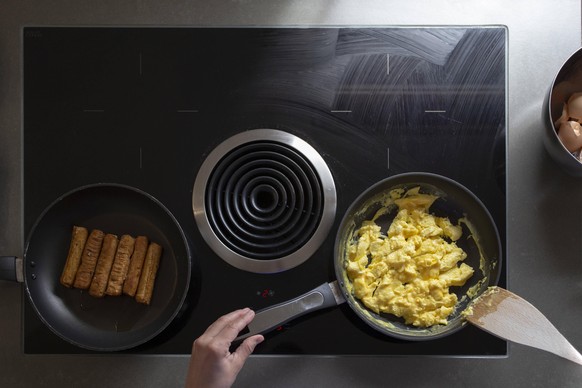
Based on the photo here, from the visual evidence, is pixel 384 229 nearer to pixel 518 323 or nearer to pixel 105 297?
pixel 518 323

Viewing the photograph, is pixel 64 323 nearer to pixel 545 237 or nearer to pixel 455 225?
pixel 455 225

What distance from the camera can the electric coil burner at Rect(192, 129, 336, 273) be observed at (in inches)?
44.8

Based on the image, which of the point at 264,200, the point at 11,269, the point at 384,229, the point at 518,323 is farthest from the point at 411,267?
the point at 11,269

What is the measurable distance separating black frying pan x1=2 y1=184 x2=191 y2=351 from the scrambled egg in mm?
381

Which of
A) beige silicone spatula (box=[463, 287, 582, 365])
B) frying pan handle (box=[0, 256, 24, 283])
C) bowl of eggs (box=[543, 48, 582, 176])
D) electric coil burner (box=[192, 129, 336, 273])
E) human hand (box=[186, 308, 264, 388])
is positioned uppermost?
bowl of eggs (box=[543, 48, 582, 176])

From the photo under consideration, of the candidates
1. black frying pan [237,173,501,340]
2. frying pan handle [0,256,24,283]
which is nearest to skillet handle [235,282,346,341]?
black frying pan [237,173,501,340]

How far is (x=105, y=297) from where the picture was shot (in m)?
1.15

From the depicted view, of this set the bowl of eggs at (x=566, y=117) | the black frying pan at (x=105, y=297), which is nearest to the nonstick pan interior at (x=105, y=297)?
the black frying pan at (x=105, y=297)

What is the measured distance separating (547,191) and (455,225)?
22cm

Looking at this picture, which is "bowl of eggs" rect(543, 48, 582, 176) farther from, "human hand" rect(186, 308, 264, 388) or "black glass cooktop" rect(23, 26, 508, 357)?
"human hand" rect(186, 308, 264, 388)

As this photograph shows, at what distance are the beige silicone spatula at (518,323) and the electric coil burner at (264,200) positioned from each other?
0.36 m

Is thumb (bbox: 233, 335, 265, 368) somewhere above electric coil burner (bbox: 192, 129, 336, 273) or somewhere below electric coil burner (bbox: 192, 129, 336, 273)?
below

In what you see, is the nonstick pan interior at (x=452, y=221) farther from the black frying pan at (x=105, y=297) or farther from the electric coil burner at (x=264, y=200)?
the black frying pan at (x=105, y=297)

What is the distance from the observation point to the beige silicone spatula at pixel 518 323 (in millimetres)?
1030
